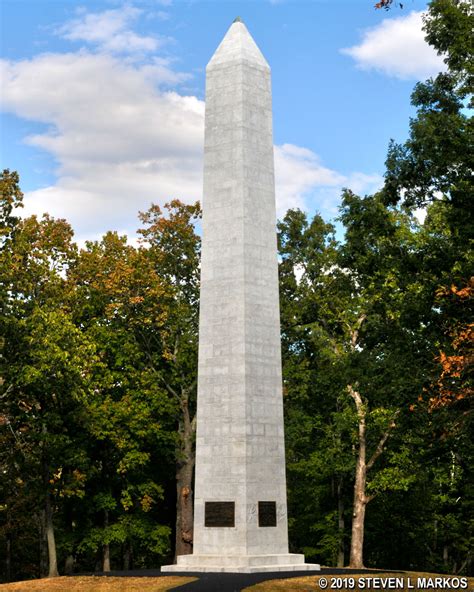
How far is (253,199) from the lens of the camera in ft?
88.3

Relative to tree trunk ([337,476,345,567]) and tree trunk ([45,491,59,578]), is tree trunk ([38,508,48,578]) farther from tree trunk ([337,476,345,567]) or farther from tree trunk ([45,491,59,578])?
tree trunk ([337,476,345,567])

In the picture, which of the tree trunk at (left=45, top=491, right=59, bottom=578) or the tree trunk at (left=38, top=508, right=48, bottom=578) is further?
the tree trunk at (left=38, top=508, right=48, bottom=578)

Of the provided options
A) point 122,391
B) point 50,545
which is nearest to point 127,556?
point 50,545

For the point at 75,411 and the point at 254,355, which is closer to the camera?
the point at 254,355

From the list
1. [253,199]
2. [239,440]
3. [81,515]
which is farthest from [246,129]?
[81,515]

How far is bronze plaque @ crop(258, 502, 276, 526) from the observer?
24797mm

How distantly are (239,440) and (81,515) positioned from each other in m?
20.3

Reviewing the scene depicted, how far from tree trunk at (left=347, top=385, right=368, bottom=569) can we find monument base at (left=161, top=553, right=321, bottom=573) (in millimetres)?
12711

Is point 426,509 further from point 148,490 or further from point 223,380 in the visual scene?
point 223,380

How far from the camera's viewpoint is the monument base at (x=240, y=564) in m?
23.8

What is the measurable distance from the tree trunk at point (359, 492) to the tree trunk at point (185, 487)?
7.35 meters

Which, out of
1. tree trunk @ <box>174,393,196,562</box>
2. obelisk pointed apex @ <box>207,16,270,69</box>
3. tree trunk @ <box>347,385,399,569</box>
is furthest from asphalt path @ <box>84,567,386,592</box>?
obelisk pointed apex @ <box>207,16,270,69</box>

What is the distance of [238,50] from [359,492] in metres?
20.5

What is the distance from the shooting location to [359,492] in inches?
1503
